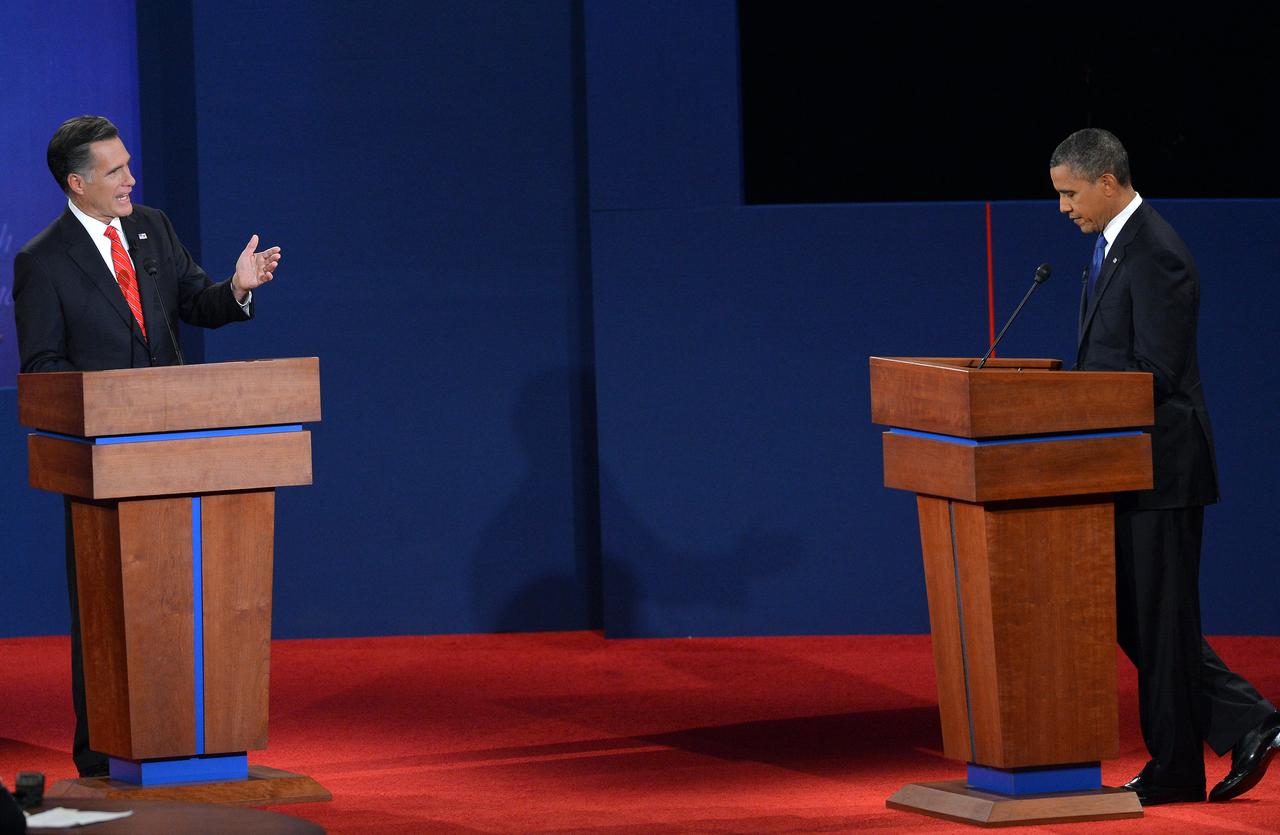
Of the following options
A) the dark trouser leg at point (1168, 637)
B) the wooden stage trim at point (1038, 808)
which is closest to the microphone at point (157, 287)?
the wooden stage trim at point (1038, 808)

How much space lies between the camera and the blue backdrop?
22.3 ft

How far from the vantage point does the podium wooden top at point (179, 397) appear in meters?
4.32

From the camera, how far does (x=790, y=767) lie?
4.98 meters

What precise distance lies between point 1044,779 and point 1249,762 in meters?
0.52

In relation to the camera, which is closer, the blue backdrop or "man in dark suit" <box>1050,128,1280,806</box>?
"man in dark suit" <box>1050,128,1280,806</box>

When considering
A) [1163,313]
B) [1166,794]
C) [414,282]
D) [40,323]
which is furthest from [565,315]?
[1166,794]

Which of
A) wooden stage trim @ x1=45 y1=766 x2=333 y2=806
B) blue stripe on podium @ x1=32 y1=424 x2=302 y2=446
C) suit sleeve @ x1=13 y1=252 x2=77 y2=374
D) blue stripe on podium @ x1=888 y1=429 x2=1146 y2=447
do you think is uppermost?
suit sleeve @ x1=13 y1=252 x2=77 y2=374

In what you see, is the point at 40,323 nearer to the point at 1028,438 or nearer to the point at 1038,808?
the point at 1028,438

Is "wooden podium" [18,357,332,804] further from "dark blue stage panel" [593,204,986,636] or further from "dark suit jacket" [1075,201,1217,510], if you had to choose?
"dark blue stage panel" [593,204,986,636]

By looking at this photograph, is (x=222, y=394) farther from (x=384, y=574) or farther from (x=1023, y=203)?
(x=1023, y=203)

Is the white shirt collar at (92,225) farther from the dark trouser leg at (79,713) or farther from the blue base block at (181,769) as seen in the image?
the blue base block at (181,769)

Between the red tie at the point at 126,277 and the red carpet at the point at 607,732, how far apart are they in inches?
50.6

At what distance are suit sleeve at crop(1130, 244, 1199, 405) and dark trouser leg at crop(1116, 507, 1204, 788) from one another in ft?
1.14

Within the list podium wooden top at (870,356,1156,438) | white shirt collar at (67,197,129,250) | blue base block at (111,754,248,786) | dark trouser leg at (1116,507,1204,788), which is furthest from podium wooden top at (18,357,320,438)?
dark trouser leg at (1116,507,1204,788)
